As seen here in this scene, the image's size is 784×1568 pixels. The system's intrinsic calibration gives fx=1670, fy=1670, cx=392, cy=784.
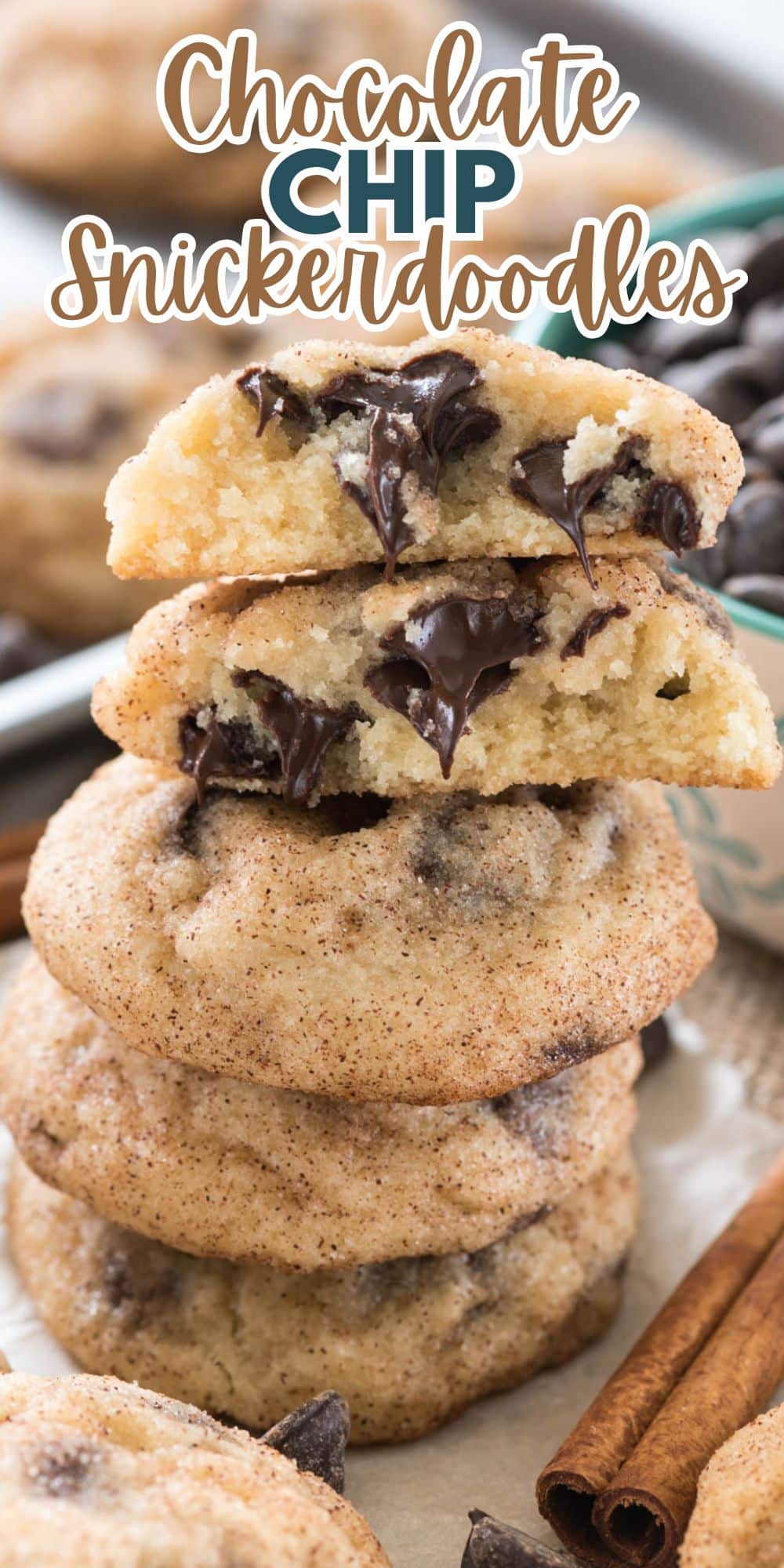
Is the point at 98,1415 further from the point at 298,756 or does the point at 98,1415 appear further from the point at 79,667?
the point at 79,667

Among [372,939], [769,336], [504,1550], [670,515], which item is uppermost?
[769,336]

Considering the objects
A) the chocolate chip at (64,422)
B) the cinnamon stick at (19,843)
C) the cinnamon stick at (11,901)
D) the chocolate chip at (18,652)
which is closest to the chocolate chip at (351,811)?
the cinnamon stick at (11,901)

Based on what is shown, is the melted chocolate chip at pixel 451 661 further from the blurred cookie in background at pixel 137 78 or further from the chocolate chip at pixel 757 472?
the blurred cookie in background at pixel 137 78

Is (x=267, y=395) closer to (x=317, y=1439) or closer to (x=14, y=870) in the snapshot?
(x=317, y=1439)

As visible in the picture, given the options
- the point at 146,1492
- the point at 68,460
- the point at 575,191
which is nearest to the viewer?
the point at 146,1492

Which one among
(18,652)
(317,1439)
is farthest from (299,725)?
(18,652)

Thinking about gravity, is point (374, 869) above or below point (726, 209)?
below

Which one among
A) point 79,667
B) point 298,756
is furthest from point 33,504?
point 298,756

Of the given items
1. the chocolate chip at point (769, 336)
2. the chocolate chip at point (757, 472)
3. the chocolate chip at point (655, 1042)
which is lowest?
the chocolate chip at point (655, 1042)
